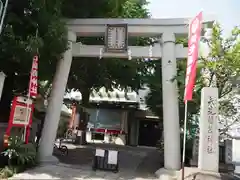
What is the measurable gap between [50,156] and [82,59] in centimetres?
498

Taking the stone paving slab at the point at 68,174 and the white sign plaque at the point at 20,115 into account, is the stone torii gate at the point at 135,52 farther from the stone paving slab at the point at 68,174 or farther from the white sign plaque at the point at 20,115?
the white sign plaque at the point at 20,115

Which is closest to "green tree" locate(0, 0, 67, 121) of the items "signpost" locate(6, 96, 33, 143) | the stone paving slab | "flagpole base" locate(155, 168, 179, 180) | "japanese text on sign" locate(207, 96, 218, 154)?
"signpost" locate(6, 96, 33, 143)

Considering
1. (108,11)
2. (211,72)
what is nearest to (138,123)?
(108,11)

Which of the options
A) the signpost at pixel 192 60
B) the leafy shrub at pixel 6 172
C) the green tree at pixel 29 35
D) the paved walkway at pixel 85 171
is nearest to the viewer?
the signpost at pixel 192 60

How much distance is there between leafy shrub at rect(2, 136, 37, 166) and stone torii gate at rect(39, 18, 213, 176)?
1.29 metres

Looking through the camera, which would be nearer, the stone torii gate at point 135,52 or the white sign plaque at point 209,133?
the white sign plaque at point 209,133

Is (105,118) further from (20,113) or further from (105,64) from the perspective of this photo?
(20,113)

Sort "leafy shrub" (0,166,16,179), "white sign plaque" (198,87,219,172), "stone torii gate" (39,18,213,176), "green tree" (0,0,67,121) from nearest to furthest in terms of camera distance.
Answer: "leafy shrub" (0,166,16,179) → "white sign plaque" (198,87,219,172) → "green tree" (0,0,67,121) → "stone torii gate" (39,18,213,176)

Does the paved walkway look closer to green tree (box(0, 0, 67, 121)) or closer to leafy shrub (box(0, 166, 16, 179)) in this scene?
leafy shrub (box(0, 166, 16, 179))

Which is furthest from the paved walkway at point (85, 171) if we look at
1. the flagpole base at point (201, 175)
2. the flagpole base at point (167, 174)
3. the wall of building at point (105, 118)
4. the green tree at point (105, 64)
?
the wall of building at point (105, 118)

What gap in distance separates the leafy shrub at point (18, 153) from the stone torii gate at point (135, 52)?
1.29 m

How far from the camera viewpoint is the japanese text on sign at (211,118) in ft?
30.7

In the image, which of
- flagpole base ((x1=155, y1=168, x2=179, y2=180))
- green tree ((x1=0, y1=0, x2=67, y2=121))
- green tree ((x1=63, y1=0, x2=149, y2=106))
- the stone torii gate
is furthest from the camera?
green tree ((x1=63, y1=0, x2=149, y2=106))

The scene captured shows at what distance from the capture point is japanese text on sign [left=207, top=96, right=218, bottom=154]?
30.7 ft
